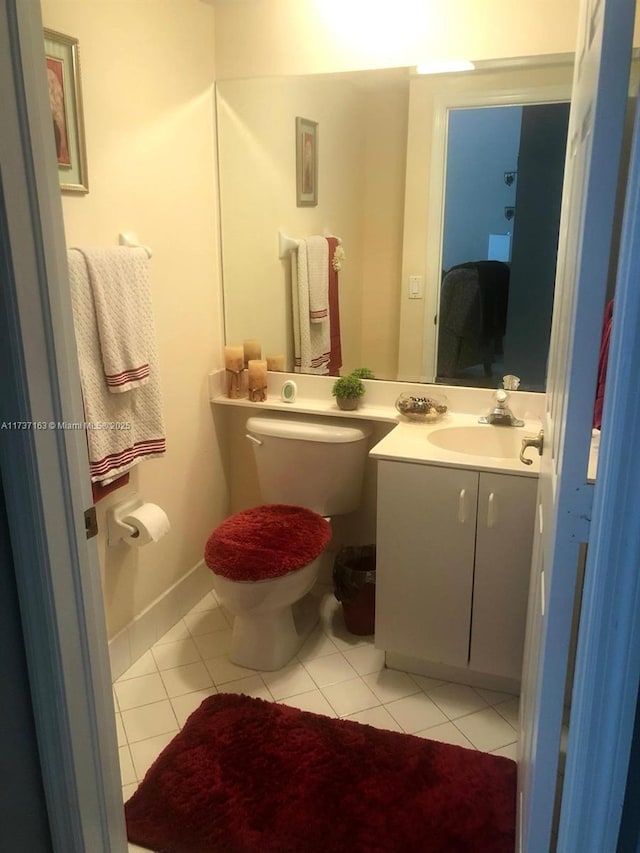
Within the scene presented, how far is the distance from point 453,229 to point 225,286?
3.04ft

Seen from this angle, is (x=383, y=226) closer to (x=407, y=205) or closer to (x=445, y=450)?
(x=407, y=205)

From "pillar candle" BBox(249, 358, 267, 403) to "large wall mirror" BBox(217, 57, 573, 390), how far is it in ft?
0.39

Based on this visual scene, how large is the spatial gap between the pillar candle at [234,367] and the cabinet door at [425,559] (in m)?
0.84

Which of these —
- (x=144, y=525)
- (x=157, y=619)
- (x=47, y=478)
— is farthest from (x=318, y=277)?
(x=47, y=478)

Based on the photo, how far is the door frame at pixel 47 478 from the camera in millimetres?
1002

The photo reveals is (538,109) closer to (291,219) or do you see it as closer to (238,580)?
(291,219)

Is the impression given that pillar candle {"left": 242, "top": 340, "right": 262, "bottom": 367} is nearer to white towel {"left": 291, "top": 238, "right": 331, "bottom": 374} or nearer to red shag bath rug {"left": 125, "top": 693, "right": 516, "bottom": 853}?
white towel {"left": 291, "top": 238, "right": 331, "bottom": 374}

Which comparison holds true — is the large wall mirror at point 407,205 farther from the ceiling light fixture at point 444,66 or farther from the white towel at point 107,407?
the white towel at point 107,407

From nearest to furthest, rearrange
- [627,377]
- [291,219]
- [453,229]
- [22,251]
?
1. [627,377]
2. [22,251]
3. [453,229]
4. [291,219]

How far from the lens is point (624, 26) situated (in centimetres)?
79

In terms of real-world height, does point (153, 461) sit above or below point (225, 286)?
below

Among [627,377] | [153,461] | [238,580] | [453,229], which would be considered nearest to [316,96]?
[453,229]

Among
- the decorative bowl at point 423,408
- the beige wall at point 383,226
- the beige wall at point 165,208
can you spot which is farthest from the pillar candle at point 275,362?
the decorative bowl at point 423,408

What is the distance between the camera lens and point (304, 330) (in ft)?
8.71
